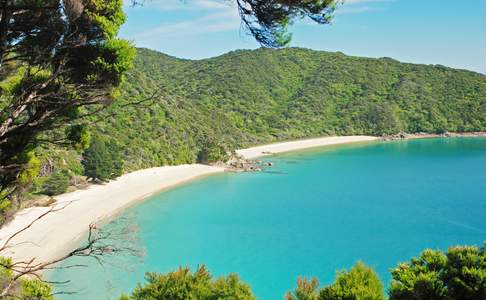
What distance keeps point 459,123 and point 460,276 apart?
3744 inches

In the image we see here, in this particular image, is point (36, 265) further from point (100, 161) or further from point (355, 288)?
point (100, 161)

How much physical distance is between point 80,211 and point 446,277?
24.7m

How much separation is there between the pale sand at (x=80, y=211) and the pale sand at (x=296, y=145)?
15.4 m

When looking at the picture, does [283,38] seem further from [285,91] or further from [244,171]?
[285,91]

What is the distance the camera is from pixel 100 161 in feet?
117

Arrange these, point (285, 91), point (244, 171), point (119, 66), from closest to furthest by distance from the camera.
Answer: point (119, 66)
point (244, 171)
point (285, 91)

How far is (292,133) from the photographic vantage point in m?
82.3

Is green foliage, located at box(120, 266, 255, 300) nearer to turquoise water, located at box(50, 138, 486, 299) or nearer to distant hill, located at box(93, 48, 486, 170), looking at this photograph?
turquoise water, located at box(50, 138, 486, 299)

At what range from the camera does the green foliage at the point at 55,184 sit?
29.7 m

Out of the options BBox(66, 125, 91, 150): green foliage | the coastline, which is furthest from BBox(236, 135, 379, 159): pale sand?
BBox(66, 125, 91, 150): green foliage

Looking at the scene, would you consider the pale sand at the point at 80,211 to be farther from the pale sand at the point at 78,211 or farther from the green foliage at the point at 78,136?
the green foliage at the point at 78,136

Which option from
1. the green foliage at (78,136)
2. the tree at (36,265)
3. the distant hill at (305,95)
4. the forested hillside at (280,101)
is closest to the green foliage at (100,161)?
the forested hillside at (280,101)

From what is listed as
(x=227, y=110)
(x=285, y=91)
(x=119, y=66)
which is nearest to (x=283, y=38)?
(x=119, y=66)

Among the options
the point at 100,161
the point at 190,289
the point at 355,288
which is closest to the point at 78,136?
the point at 190,289
